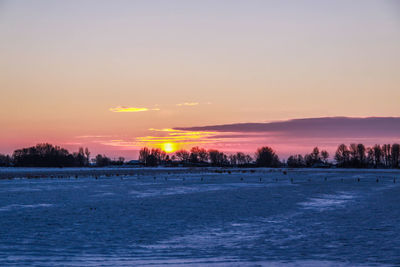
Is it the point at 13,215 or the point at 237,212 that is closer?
the point at 13,215

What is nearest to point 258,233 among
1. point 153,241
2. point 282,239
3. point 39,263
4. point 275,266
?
Result: point 282,239

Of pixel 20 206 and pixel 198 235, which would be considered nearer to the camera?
pixel 198 235

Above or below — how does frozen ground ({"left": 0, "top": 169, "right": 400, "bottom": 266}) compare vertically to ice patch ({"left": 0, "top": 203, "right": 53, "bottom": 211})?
below

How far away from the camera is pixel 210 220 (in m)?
18.2

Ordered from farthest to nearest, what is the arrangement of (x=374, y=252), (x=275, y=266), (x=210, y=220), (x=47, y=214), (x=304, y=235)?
(x=47, y=214) < (x=210, y=220) < (x=304, y=235) < (x=374, y=252) < (x=275, y=266)

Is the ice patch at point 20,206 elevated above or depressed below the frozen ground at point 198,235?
above

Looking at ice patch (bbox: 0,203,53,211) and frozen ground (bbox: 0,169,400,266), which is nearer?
frozen ground (bbox: 0,169,400,266)

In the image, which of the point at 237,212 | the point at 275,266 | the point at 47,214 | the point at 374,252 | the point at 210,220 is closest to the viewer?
the point at 275,266

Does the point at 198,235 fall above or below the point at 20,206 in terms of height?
below

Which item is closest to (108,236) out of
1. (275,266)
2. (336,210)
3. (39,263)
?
(39,263)

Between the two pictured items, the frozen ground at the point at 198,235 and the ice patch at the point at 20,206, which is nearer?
the frozen ground at the point at 198,235

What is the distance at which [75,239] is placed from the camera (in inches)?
530

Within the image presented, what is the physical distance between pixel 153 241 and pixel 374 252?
6410 millimetres

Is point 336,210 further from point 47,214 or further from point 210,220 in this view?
point 47,214
